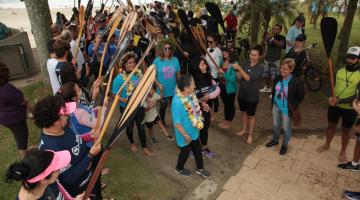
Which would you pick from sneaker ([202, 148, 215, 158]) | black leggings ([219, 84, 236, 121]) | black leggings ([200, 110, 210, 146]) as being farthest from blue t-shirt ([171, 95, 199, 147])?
black leggings ([219, 84, 236, 121])

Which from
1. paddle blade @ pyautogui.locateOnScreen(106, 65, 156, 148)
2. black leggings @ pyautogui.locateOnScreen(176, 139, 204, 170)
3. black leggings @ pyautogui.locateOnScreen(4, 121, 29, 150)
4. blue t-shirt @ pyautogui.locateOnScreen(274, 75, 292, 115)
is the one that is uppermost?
paddle blade @ pyautogui.locateOnScreen(106, 65, 156, 148)

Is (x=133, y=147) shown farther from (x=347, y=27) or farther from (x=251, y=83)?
(x=347, y=27)

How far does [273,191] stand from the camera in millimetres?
4371

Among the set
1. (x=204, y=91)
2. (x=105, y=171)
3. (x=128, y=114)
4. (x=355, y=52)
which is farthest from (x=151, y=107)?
(x=355, y=52)

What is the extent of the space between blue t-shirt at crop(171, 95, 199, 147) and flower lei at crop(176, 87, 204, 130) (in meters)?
0.05

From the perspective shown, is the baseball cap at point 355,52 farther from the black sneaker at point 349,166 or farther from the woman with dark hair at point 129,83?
the woman with dark hair at point 129,83

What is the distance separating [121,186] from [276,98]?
291cm

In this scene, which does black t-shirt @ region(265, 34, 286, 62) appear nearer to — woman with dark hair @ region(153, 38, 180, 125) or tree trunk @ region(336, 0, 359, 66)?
tree trunk @ region(336, 0, 359, 66)

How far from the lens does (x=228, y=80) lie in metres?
5.57

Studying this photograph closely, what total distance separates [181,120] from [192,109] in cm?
23

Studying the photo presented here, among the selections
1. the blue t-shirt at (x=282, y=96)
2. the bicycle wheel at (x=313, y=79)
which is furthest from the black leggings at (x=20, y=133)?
the bicycle wheel at (x=313, y=79)

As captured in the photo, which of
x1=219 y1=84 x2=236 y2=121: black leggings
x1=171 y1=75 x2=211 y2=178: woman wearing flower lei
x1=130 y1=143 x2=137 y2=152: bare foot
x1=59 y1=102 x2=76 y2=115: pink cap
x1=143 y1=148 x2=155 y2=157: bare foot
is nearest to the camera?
x1=59 y1=102 x2=76 y2=115: pink cap

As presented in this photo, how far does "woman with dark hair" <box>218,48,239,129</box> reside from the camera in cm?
548

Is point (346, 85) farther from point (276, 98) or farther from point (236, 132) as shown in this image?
point (236, 132)
